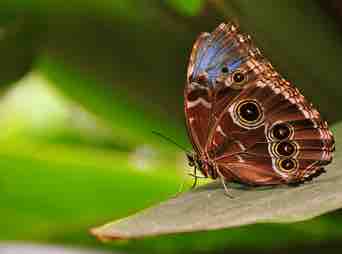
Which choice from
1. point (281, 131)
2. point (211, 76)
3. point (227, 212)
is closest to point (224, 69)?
point (211, 76)

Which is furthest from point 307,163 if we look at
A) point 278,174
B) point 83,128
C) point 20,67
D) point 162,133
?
point 83,128

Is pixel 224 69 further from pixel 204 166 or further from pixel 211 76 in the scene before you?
pixel 204 166

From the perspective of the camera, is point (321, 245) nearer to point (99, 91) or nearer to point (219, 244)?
point (219, 244)

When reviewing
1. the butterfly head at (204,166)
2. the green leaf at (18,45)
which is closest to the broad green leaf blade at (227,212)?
the butterfly head at (204,166)

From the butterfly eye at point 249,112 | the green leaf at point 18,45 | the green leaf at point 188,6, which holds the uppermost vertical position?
the green leaf at point 18,45

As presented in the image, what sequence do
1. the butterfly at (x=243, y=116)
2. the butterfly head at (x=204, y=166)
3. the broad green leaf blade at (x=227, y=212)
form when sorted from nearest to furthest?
the broad green leaf blade at (x=227, y=212), the butterfly at (x=243, y=116), the butterfly head at (x=204, y=166)

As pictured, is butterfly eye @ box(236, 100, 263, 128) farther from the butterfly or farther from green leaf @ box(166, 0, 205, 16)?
green leaf @ box(166, 0, 205, 16)

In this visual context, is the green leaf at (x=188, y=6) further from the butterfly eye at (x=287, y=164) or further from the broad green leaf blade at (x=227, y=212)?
the broad green leaf blade at (x=227, y=212)
